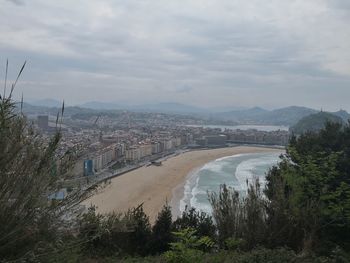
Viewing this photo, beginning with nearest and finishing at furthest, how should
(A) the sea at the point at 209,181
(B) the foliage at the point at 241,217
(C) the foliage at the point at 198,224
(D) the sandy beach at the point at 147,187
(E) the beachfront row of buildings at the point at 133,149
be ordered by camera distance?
1. (B) the foliage at the point at 241,217
2. (C) the foliage at the point at 198,224
3. (D) the sandy beach at the point at 147,187
4. (A) the sea at the point at 209,181
5. (E) the beachfront row of buildings at the point at 133,149

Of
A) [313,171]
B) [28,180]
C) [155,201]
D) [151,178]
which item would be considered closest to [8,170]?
[28,180]

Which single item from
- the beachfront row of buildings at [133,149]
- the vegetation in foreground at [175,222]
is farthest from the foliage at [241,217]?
the beachfront row of buildings at [133,149]

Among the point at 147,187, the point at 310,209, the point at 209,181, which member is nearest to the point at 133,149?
the point at 209,181

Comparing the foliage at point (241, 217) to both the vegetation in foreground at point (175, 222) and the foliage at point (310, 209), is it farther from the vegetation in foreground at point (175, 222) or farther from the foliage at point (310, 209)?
the foliage at point (310, 209)

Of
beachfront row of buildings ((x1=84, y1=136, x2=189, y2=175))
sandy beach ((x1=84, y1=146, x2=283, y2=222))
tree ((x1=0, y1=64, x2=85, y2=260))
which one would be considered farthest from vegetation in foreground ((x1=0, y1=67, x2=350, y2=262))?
beachfront row of buildings ((x1=84, y1=136, x2=189, y2=175))

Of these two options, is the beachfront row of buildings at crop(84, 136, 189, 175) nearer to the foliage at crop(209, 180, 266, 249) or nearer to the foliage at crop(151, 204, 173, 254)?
the foliage at crop(151, 204, 173, 254)

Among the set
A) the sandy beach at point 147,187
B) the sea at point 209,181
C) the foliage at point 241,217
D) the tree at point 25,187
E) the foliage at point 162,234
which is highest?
the tree at point 25,187

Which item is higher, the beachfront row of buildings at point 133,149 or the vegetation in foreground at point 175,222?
the vegetation in foreground at point 175,222
